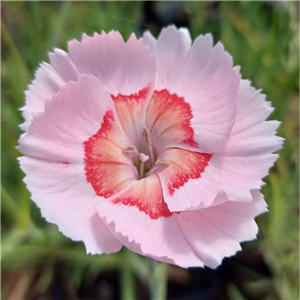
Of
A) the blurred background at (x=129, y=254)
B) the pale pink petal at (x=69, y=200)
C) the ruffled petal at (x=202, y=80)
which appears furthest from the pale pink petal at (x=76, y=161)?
the blurred background at (x=129, y=254)

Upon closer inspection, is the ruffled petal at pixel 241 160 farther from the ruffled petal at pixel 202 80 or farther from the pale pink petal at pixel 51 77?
the pale pink petal at pixel 51 77

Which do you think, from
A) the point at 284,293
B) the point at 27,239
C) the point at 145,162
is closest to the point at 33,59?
the point at 27,239

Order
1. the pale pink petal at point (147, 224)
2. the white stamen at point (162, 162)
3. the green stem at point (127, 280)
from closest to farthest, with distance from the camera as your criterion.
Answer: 1. the pale pink petal at point (147, 224)
2. the white stamen at point (162, 162)
3. the green stem at point (127, 280)

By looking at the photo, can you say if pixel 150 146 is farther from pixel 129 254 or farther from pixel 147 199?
pixel 129 254

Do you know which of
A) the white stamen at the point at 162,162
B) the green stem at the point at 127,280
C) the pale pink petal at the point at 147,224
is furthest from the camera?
the green stem at the point at 127,280

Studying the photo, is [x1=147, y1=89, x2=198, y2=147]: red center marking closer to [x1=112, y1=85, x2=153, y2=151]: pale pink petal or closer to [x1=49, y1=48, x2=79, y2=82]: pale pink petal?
[x1=112, y1=85, x2=153, y2=151]: pale pink petal

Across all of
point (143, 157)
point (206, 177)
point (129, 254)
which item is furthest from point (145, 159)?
point (129, 254)

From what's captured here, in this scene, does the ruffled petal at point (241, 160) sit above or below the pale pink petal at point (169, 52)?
below
